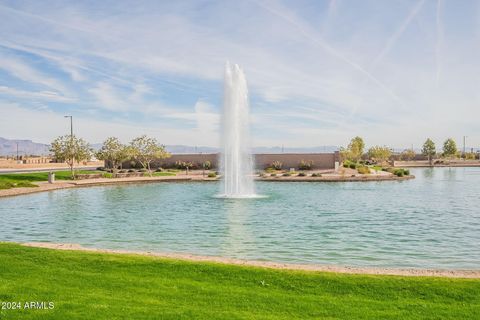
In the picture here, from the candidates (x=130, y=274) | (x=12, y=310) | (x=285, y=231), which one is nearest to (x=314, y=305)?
(x=130, y=274)

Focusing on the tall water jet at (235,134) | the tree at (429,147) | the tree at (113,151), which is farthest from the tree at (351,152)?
the tall water jet at (235,134)

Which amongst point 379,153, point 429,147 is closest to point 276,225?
point 379,153

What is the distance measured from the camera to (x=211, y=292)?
10148 mm

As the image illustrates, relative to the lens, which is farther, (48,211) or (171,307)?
(48,211)

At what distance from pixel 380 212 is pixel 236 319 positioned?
19947mm

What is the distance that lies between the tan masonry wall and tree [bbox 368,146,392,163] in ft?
108

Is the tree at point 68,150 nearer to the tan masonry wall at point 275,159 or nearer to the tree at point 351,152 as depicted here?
the tan masonry wall at point 275,159

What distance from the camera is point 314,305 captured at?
9.45 metres

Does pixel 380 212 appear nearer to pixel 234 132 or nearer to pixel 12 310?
pixel 234 132

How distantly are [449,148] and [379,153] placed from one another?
1050 inches

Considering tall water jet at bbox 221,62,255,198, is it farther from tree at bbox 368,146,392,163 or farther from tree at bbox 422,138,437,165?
tree at bbox 422,138,437,165

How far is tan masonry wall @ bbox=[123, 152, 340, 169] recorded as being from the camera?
248 ft

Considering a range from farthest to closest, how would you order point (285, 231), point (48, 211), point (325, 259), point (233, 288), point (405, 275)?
point (48, 211) → point (285, 231) → point (325, 259) → point (405, 275) → point (233, 288)

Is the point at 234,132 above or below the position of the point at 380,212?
above
